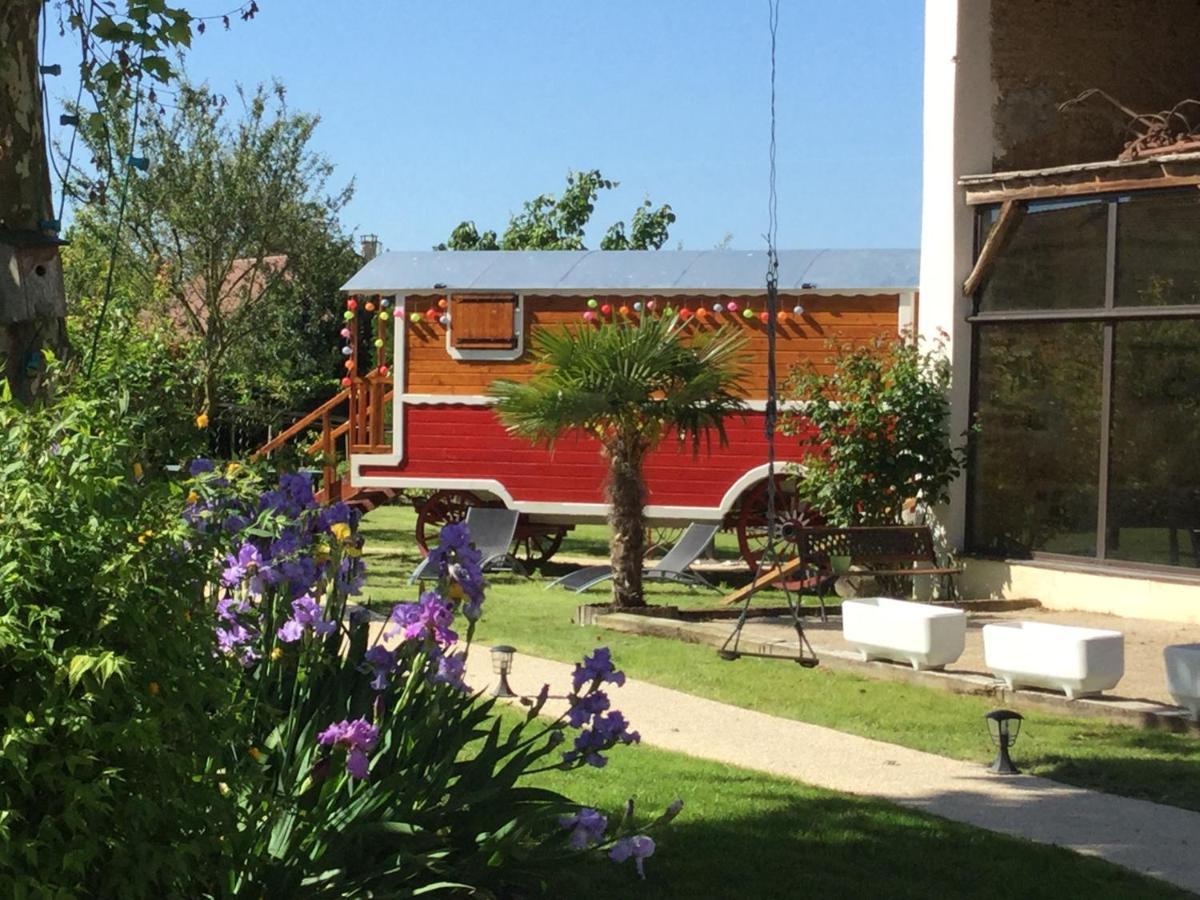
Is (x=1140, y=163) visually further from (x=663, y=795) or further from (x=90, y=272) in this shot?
(x=90, y=272)

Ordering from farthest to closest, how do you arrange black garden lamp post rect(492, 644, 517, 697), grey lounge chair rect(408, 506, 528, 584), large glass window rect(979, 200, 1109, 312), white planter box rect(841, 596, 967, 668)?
grey lounge chair rect(408, 506, 528, 584), large glass window rect(979, 200, 1109, 312), white planter box rect(841, 596, 967, 668), black garden lamp post rect(492, 644, 517, 697)

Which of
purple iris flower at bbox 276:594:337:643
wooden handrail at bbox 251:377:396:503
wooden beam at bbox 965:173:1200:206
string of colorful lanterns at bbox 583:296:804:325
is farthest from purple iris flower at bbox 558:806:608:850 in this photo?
wooden handrail at bbox 251:377:396:503

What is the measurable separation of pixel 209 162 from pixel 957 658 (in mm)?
17238

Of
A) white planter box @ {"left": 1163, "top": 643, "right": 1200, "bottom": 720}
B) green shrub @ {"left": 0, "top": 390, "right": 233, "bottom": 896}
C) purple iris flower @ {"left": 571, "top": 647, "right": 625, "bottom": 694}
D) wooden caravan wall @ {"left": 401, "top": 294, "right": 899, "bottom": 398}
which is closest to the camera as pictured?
green shrub @ {"left": 0, "top": 390, "right": 233, "bottom": 896}

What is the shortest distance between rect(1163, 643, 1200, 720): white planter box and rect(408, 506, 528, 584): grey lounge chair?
9128 millimetres

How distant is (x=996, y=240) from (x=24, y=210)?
11.4m

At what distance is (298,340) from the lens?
29422mm

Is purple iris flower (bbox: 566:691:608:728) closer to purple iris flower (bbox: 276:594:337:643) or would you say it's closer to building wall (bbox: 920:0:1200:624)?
purple iris flower (bbox: 276:594:337:643)

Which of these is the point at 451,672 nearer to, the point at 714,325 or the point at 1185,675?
the point at 1185,675

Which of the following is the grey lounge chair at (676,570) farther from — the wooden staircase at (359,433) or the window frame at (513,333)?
the wooden staircase at (359,433)

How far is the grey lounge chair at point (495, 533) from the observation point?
17.5 m

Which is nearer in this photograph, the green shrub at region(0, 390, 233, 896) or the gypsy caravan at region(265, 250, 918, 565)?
the green shrub at region(0, 390, 233, 896)

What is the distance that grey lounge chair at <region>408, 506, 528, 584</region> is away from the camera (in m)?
17.5

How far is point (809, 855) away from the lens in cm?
623
